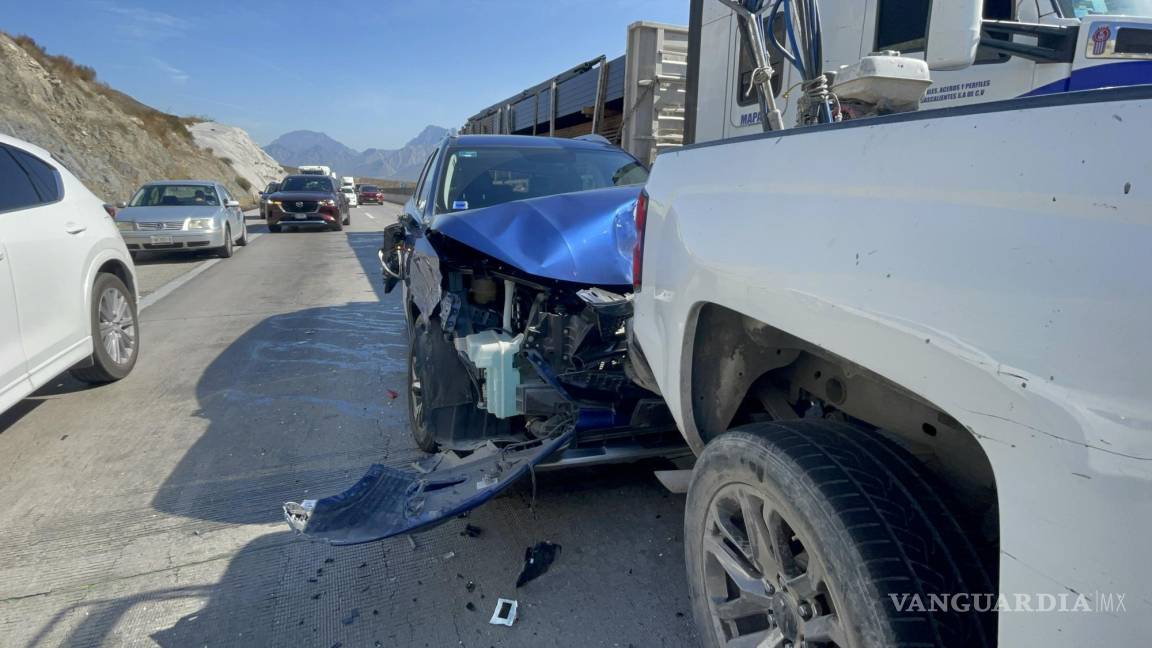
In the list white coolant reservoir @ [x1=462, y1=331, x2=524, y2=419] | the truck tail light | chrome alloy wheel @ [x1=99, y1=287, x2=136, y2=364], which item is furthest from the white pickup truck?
chrome alloy wheel @ [x1=99, y1=287, x2=136, y2=364]

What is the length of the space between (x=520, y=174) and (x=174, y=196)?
12012mm

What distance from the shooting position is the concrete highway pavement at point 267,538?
2.45 meters

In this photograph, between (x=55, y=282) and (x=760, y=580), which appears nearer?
(x=760, y=580)

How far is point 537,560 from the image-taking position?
110 inches

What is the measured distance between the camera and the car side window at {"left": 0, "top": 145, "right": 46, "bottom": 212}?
3.99 meters

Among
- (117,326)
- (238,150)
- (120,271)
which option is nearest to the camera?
(117,326)

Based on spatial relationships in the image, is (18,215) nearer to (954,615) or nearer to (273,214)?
(954,615)

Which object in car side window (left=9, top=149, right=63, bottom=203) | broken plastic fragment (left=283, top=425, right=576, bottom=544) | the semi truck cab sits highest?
the semi truck cab

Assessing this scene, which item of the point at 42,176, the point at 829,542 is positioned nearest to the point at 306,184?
the point at 42,176

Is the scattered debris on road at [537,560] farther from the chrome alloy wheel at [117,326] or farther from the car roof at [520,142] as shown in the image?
the chrome alloy wheel at [117,326]

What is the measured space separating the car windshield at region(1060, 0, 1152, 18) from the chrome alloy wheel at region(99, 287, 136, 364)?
6460 millimetres

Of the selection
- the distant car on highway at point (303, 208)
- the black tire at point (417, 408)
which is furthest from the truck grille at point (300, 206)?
the black tire at point (417, 408)

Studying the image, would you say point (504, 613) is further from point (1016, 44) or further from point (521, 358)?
point (1016, 44)

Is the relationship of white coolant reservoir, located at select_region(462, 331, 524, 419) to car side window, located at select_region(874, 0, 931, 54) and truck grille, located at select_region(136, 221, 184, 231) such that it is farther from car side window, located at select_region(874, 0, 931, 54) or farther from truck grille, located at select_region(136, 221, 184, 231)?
truck grille, located at select_region(136, 221, 184, 231)
